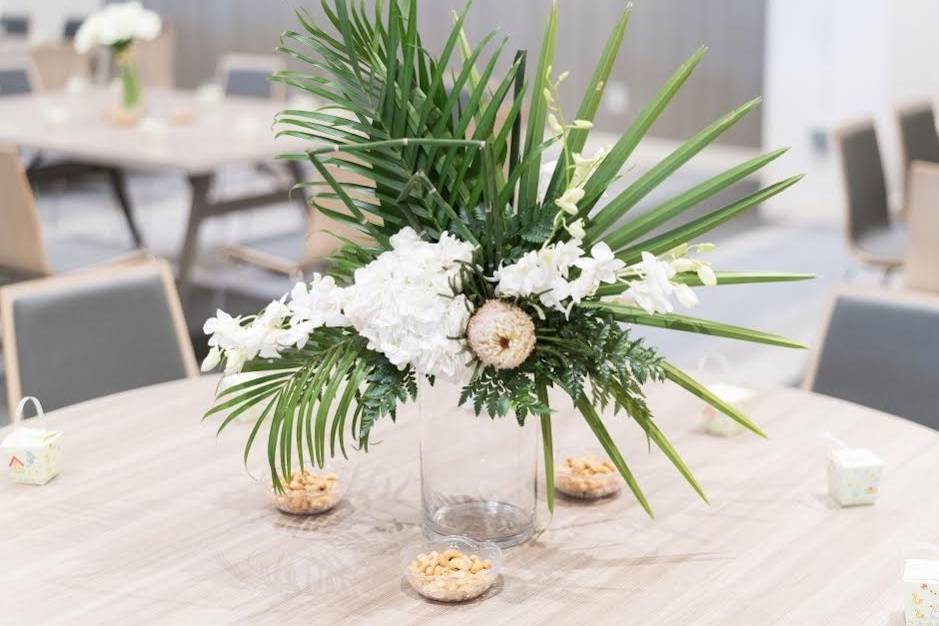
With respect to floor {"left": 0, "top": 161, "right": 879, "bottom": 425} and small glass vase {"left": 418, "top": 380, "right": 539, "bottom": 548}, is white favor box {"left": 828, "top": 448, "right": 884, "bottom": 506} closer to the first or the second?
small glass vase {"left": 418, "top": 380, "right": 539, "bottom": 548}

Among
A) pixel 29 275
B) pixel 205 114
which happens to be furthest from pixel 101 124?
pixel 29 275

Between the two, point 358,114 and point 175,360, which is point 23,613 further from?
point 175,360

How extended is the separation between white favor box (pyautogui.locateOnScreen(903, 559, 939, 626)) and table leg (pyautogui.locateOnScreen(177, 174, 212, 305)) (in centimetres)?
374

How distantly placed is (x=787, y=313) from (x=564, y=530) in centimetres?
351

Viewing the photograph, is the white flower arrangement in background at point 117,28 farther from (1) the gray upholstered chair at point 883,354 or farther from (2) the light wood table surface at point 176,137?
(1) the gray upholstered chair at point 883,354

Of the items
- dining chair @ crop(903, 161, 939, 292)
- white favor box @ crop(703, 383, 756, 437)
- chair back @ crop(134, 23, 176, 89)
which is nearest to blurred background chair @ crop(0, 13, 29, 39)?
chair back @ crop(134, 23, 176, 89)

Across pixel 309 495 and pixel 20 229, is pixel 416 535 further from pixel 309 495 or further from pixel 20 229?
pixel 20 229

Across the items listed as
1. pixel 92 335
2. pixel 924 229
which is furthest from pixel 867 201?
pixel 92 335

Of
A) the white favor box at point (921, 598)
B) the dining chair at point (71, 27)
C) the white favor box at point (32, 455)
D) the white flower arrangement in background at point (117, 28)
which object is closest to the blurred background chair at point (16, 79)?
the white flower arrangement in background at point (117, 28)

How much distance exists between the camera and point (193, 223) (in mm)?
4973

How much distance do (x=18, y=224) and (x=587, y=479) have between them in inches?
108

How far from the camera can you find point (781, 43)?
6520 millimetres

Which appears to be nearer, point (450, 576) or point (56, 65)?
point (450, 576)

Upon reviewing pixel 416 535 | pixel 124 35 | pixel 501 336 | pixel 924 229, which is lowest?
pixel 416 535
